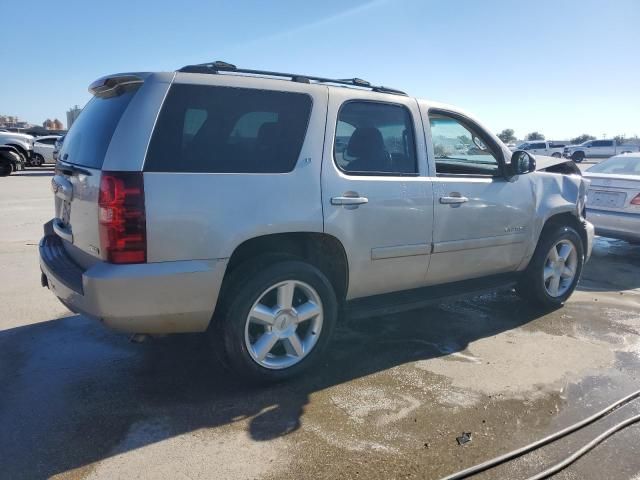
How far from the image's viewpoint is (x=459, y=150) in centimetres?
478

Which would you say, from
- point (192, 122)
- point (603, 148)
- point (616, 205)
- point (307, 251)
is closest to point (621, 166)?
point (616, 205)

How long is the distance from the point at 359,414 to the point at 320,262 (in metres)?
1.07

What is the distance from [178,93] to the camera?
3.12 metres

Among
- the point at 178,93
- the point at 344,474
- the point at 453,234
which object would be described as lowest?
the point at 344,474

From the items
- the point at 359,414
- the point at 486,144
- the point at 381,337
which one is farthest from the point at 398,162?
the point at 359,414

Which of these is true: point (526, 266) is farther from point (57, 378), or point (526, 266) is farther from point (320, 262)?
point (57, 378)

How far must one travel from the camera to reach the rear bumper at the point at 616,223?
7328 mm

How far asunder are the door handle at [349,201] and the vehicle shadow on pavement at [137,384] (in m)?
1.21

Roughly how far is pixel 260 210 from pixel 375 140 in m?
1.20

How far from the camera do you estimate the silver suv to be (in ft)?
9.68

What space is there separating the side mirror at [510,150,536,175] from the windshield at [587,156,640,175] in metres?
4.71

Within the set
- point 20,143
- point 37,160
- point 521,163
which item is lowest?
point 37,160

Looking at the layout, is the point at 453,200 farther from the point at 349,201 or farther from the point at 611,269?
the point at 611,269

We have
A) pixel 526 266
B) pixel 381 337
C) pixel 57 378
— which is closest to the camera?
pixel 57 378
